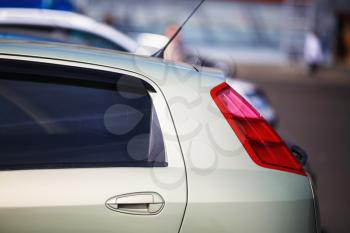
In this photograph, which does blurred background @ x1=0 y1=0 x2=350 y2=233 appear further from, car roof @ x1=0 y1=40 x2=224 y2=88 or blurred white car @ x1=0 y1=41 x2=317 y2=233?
blurred white car @ x1=0 y1=41 x2=317 y2=233

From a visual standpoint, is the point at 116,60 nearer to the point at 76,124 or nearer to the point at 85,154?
the point at 76,124

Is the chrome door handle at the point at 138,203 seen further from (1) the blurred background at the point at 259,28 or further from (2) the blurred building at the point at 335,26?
(2) the blurred building at the point at 335,26

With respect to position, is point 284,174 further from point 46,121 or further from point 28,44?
point 28,44

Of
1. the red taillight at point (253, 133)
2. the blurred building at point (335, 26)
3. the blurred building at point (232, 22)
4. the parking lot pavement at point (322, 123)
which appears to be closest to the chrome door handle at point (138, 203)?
the red taillight at point (253, 133)

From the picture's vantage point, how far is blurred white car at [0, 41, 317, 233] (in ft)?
8.73

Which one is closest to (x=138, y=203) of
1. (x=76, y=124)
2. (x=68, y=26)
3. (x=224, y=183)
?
(x=224, y=183)

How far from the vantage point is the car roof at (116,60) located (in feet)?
9.52

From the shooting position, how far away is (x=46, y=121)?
2.96 m

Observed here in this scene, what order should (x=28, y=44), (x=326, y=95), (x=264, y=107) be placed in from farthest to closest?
(x=326, y=95) < (x=264, y=107) < (x=28, y=44)

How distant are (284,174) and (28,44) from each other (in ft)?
4.25

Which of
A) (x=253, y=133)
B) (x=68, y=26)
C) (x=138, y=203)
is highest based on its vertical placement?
(x=68, y=26)

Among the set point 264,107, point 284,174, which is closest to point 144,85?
point 284,174

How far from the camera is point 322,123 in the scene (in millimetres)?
12023

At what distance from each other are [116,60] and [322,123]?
374 inches
